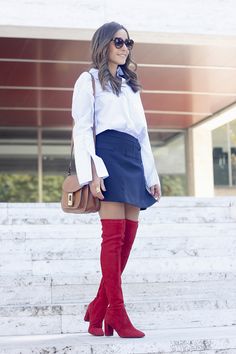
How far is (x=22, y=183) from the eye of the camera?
20.4 m

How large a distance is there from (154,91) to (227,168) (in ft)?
17.5

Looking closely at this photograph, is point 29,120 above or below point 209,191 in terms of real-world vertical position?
above

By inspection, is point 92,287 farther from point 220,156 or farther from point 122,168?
point 220,156

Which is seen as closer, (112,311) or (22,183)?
(112,311)

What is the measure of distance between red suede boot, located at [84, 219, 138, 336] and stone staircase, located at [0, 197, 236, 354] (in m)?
0.11

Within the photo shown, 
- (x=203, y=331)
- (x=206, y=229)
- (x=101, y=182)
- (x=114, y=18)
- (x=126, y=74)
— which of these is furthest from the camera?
(x=114, y=18)

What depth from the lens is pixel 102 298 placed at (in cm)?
440

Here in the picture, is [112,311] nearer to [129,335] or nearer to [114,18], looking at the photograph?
[129,335]

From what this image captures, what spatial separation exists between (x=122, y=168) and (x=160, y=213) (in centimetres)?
515

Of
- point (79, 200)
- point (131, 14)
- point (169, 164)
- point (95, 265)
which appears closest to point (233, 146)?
point (169, 164)

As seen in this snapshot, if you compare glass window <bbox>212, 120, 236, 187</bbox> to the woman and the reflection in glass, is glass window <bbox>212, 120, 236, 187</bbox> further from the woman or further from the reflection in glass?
the woman

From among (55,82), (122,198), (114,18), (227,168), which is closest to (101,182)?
(122,198)

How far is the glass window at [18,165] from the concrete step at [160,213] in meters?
10.1

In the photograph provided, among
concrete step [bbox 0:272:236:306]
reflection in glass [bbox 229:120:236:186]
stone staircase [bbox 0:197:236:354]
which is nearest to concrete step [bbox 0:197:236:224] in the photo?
stone staircase [bbox 0:197:236:354]
